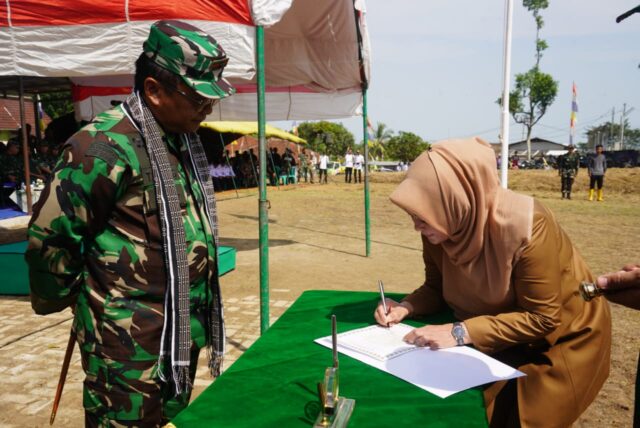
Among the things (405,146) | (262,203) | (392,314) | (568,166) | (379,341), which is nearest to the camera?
(379,341)

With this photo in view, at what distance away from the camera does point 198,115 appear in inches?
70.7

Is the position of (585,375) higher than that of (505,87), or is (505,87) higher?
(505,87)

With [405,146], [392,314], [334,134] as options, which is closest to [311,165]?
[405,146]

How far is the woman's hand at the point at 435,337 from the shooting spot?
5.60ft

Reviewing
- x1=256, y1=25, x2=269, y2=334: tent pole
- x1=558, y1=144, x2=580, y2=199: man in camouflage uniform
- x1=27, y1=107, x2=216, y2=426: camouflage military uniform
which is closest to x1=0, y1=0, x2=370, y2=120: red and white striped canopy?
x1=256, y1=25, x2=269, y2=334: tent pole

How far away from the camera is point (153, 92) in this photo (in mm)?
1743

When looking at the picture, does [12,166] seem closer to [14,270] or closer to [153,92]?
[14,270]

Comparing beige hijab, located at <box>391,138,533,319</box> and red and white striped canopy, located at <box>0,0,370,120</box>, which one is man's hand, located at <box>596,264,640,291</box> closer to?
beige hijab, located at <box>391,138,533,319</box>

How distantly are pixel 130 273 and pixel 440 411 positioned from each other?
1.06 metres

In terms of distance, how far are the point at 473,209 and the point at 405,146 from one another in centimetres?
4806

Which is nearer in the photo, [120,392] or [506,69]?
[120,392]

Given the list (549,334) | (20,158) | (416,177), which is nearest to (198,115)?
(416,177)

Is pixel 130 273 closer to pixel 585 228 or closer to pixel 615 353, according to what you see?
pixel 615 353

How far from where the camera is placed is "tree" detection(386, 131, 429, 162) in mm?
47938
